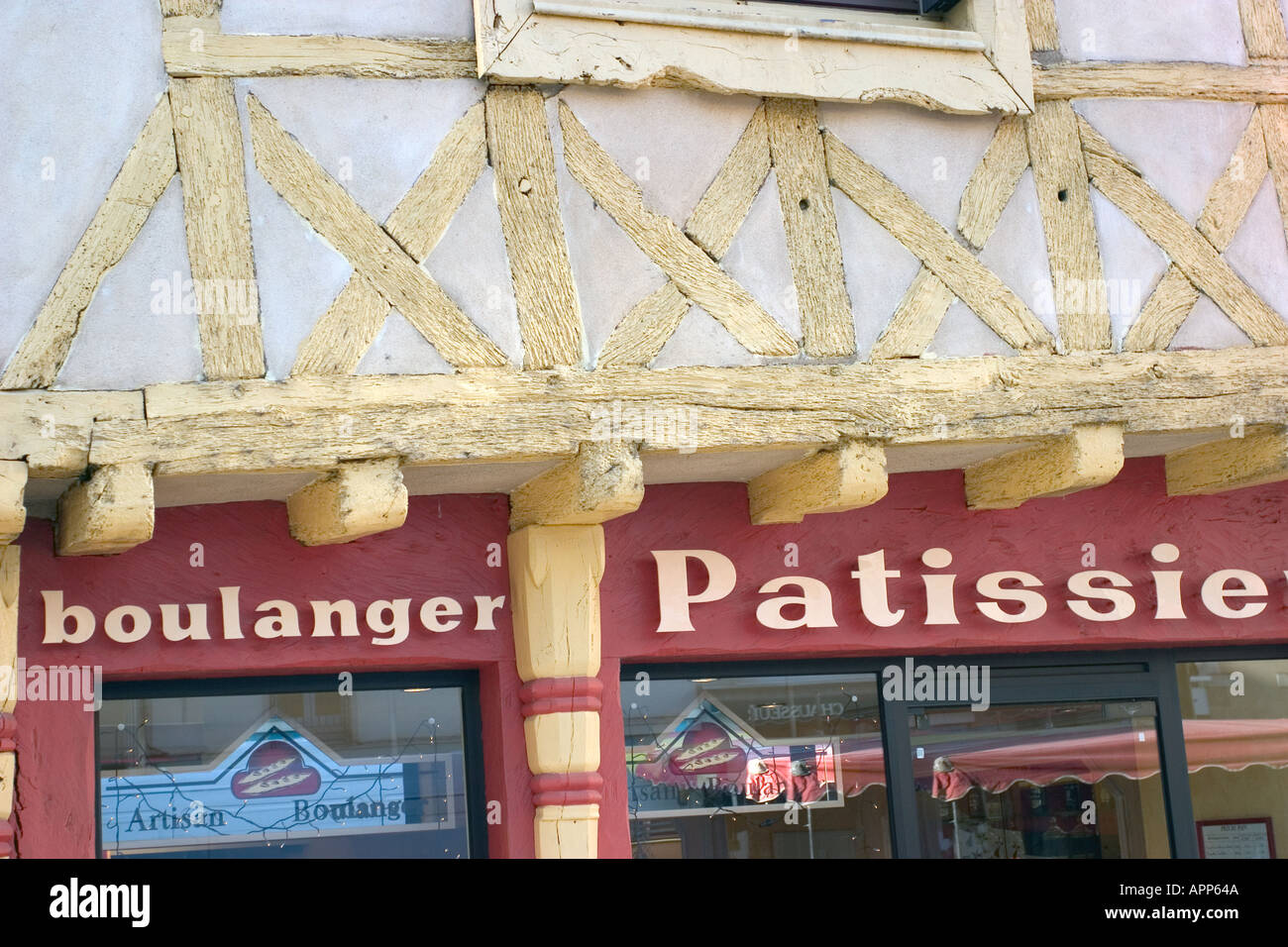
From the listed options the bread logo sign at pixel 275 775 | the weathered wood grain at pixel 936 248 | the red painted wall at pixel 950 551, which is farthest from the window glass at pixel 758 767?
the weathered wood grain at pixel 936 248

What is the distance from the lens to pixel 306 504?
4.39 metres

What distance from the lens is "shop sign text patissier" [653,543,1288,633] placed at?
195 inches

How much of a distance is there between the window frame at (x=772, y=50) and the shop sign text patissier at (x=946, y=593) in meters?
1.51

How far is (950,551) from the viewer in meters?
5.21

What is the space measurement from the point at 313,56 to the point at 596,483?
1423 millimetres

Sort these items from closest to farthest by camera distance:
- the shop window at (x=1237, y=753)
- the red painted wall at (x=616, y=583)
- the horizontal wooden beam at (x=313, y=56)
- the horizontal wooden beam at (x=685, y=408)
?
the horizontal wooden beam at (x=685, y=408)
the horizontal wooden beam at (x=313, y=56)
the red painted wall at (x=616, y=583)
the shop window at (x=1237, y=753)

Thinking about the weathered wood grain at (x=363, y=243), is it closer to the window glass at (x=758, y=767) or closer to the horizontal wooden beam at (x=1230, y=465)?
the window glass at (x=758, y=767)

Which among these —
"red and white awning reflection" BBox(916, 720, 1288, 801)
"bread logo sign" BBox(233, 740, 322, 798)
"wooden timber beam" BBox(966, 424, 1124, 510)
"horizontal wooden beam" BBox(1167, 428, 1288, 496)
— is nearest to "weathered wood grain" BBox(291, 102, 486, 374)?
"bread logo sign" BBox(233, 740, 322, 798)

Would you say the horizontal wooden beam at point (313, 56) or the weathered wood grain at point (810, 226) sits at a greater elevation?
the horizontal wooden beam at point (313, 56)

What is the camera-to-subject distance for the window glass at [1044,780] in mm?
5344

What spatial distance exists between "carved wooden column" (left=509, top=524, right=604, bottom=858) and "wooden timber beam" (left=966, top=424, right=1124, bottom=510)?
1361 millimetres

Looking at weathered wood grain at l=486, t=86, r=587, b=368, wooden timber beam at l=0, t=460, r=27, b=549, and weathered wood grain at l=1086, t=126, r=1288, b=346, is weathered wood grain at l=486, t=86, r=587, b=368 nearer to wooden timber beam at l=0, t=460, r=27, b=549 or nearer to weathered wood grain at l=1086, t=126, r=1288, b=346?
wooden timber beam at l=0, t=460, r=27, b=549
